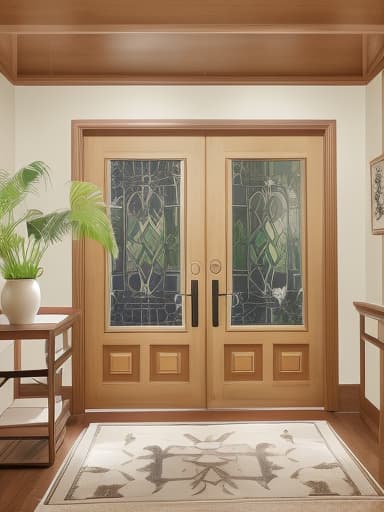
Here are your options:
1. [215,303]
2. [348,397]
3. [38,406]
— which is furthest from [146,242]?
[348,397]

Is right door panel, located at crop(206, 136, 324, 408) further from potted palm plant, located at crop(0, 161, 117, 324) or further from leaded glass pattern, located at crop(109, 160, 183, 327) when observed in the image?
potted palm plant, located at crop(0, 161, 117, 324)

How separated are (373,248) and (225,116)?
1491 mm

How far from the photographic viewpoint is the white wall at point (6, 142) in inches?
154

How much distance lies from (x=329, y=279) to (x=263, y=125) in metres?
1.28

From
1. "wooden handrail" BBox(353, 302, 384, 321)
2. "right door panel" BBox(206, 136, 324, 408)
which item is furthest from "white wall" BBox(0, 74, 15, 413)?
"wooden handrail" BBox(353, 302, 384, 321)

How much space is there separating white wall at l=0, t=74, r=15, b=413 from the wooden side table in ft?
0.21

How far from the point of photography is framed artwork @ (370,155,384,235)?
3817 millimetres

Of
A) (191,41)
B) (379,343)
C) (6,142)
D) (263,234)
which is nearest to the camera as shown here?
(379,343)

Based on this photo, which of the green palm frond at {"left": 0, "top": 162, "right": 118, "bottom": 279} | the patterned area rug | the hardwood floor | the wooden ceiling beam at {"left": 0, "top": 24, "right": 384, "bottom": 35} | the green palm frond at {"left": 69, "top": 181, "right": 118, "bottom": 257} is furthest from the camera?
the green palm frond at {"left": 69, "top": 181, "right": 118, "bottom": 257}

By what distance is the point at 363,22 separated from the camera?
3.16 meters

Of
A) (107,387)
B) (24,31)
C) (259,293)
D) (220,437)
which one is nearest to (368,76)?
(259,293)

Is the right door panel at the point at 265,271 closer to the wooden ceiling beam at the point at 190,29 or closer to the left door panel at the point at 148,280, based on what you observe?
the left door panel at the point at 148,280

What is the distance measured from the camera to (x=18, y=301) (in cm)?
320

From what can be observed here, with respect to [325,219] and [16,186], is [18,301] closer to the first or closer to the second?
[16,186]
